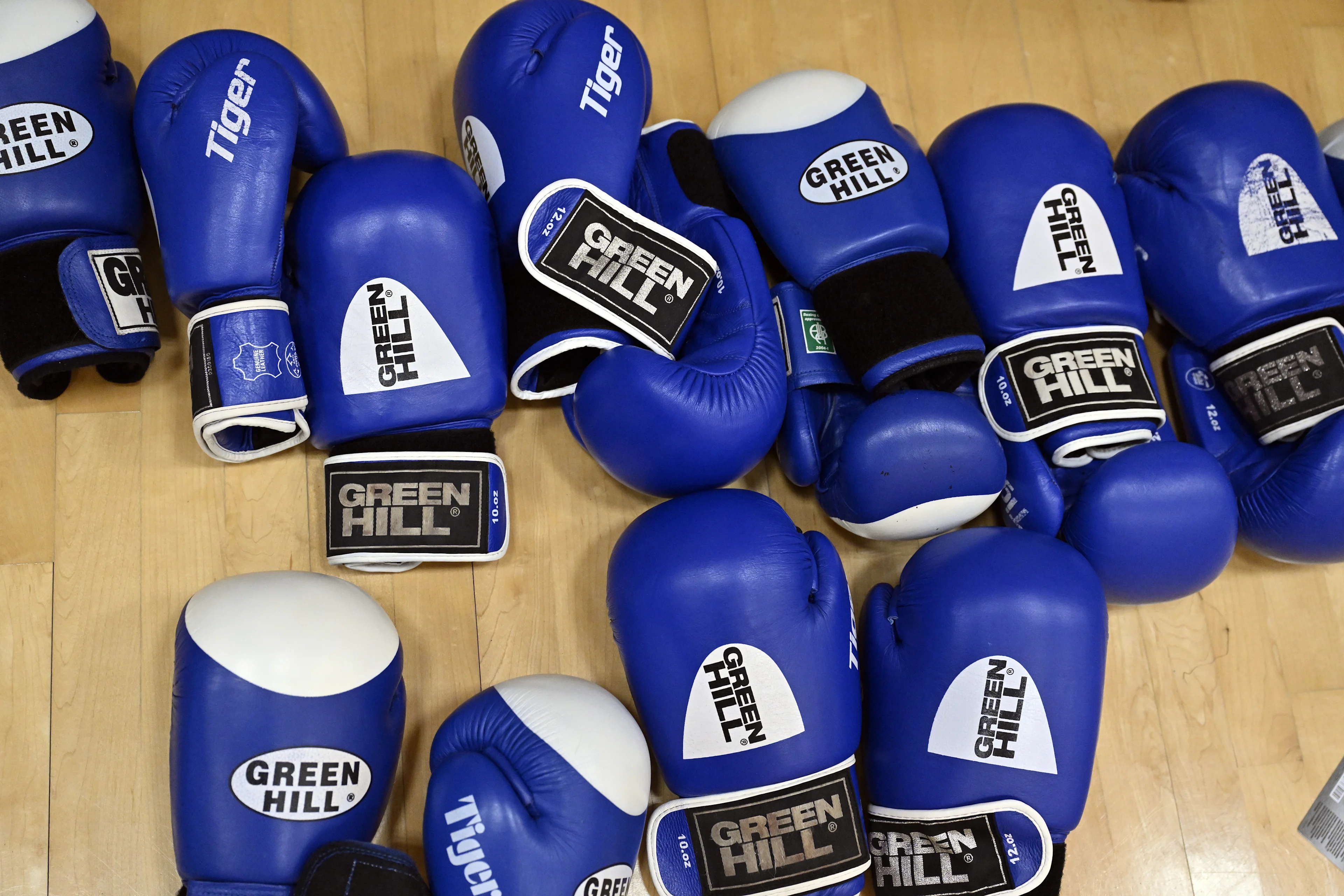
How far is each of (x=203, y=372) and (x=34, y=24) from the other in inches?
26.3

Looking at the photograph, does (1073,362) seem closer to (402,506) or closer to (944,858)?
(944,858)

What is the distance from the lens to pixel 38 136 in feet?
5.87

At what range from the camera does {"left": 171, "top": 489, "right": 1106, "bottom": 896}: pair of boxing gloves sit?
1.59 m

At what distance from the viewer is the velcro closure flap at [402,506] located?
182 cm

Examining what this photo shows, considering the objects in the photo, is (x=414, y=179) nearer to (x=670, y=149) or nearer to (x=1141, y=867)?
(x=670, y=149)

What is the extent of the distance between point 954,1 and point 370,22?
50.9 inches

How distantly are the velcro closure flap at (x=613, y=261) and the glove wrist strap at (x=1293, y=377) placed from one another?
1068 mm

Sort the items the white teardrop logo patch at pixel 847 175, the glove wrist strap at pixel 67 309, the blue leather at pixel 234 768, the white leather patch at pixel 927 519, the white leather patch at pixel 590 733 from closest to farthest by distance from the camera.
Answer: the blue leather at pixel 234 768 → the white leather patch at pixel 590 733 → the glove wrist strap at pixel 67 309 → the white leather patch at pixel 927 519 → the white teardrop logo patch at pixel 847 175

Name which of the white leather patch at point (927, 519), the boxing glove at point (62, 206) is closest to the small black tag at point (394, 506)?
the boxing glove at point (62, 206)

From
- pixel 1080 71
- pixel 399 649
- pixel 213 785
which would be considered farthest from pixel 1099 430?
pixel 213 785

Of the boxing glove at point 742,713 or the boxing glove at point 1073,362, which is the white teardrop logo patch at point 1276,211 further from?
the boxing glove at point 742,713

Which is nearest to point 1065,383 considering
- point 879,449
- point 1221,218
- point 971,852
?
point 879,449

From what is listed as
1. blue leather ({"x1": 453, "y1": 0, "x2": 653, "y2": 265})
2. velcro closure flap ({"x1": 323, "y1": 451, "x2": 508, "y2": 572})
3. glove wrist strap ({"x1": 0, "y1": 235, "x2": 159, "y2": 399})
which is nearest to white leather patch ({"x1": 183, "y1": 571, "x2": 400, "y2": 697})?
velcro closure flap ({"x1": 323, "y1": 451, "x2": 508, "y2": 572})

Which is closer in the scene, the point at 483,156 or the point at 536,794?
the point at 536,794
